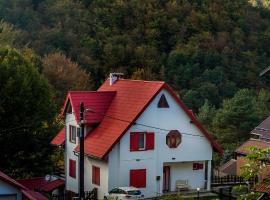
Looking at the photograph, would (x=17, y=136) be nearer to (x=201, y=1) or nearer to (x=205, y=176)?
(x=205, y=176)

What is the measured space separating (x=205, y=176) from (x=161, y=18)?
57.5 m

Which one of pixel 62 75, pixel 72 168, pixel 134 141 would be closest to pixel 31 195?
pixel 72 168

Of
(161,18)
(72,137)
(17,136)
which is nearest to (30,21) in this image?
(161,18)

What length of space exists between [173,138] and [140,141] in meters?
2.02

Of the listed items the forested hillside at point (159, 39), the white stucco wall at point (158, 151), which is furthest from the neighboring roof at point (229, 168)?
the forested hillside at point (159, 39)

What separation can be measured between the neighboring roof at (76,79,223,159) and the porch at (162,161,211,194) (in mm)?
1492

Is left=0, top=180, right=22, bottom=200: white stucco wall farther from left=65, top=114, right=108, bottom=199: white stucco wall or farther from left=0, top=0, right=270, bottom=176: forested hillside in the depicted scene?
left=0, top=0, right=270, bottom=176: forested hillside

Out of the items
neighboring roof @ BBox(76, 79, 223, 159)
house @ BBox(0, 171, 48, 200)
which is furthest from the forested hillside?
house @ BBox(0, 171, 48, 200)

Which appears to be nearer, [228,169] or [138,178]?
[138,178]

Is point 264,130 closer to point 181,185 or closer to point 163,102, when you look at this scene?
point 181,185

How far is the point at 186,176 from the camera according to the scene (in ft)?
113

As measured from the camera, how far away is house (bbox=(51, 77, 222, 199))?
31.9 m

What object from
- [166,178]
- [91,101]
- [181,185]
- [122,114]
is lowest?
[181,185]

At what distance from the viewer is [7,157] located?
40.5m
